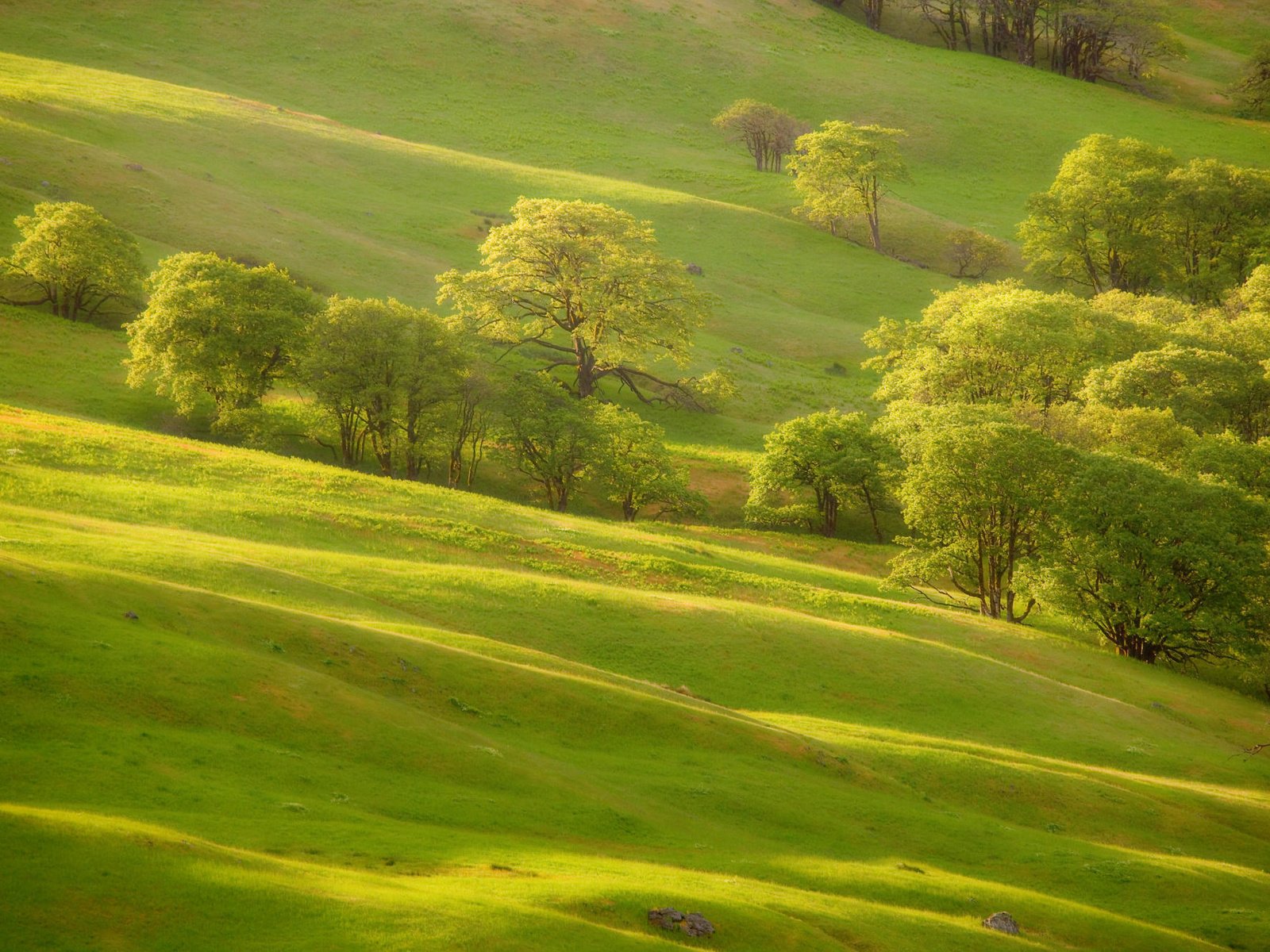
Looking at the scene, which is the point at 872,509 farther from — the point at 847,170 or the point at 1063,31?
the point at 1063,31

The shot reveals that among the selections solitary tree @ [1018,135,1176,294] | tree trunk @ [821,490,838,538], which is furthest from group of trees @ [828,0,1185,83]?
tree trunk @ [821,490,838,538]

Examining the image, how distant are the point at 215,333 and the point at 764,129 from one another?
93.3m

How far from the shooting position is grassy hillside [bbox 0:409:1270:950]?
1775cm

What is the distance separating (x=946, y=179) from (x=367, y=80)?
230 feet

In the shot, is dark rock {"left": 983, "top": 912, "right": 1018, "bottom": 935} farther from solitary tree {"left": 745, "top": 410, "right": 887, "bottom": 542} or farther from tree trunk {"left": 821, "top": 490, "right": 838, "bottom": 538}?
tree trunk {"left": 821, "top": 490, "right": 838, "bottom": 538}

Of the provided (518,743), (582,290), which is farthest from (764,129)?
(518,743)

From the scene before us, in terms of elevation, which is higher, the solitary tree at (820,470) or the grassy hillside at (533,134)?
the grassy hillside at (533,134)

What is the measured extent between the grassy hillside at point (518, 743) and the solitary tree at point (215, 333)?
30.6ft

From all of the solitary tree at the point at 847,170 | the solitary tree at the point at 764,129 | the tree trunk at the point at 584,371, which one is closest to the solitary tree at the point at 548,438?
the tree trunk at the point at 584,371

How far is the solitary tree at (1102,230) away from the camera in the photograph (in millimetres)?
110688

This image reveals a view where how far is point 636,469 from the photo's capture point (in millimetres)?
64875

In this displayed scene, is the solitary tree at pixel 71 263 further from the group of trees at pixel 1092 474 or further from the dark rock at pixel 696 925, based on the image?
the dark rock at pixel 696 925

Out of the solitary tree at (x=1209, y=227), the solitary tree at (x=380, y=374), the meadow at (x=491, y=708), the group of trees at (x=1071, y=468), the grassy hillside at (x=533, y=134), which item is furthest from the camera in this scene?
the solitary tree at (x=1209, y=227)

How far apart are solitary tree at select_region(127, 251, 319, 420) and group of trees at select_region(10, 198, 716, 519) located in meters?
0.09
